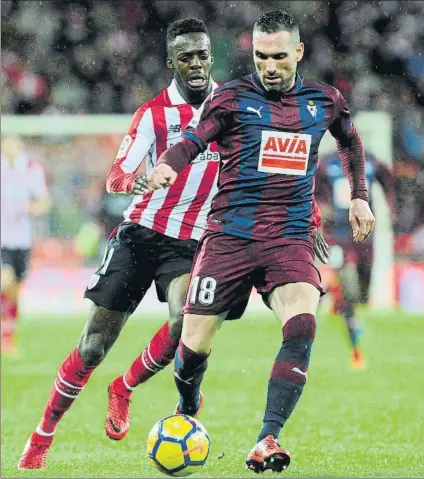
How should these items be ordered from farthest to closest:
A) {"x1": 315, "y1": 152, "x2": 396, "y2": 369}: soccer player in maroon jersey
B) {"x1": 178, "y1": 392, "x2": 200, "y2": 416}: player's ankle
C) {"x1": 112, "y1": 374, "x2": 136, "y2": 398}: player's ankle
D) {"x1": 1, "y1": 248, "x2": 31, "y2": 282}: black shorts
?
{"x1": 1, "y1": 248, "x2": 31, "y2": 282}: black shorts → {"x1": 315, "y1": 152, "x2": 396, "y2": 369}: soccer player in maroon jersey → {"x1": 112, "y1": 374, "x2": 136, "y2": 398}: player's ankle → {"x1": 178, "y1": 392, "x2": 200, "y2": 416}: player's ankle

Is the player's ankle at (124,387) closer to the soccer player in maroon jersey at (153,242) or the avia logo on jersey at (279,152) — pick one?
the soccer player in maroon jersey at (153,242)

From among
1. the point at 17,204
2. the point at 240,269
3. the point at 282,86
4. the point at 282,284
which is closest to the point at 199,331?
the point at 240,269

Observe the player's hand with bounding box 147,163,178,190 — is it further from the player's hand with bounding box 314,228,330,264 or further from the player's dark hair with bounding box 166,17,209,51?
the player's dark hair with bounding box 166,17,209,51

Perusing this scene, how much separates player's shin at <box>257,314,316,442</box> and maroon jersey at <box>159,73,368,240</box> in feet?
1.40

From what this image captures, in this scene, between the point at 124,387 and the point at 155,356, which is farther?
the point at 124,387

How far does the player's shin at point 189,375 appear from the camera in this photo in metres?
5.41

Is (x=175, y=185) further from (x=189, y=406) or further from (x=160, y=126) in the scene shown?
(x=189, y=406)

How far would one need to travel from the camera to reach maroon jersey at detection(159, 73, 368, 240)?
5164 mm

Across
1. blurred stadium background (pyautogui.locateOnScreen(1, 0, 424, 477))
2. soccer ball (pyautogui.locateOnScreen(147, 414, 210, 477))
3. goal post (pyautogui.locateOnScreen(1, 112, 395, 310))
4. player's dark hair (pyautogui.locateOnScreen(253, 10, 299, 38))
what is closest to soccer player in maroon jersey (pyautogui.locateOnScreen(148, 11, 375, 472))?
player's dark hair (pyautogui.locateOnScreen(253, 10, 299, 38))

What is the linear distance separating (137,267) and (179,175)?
51 cm

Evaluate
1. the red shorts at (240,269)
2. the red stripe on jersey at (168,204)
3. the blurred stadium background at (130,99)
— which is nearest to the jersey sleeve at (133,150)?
the red stripe on jersey at (168,204)

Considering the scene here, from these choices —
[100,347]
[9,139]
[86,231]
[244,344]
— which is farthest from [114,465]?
[86,231]

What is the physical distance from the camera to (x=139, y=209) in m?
6.11

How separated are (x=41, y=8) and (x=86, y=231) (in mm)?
4892
